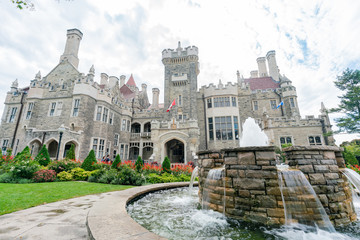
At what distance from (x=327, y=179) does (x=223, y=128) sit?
18.7m

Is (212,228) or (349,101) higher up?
(349,101)

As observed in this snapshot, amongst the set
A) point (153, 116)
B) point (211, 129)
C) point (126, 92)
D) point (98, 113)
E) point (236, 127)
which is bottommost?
point (211, 129)

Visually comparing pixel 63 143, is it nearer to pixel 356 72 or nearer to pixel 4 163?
pixel 4 163

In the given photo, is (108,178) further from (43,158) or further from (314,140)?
(314,140)

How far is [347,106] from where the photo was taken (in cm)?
2017

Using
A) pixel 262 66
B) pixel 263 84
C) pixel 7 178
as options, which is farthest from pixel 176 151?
pixel 262 66

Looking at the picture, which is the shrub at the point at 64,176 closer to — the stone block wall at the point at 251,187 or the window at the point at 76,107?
the stone block wall at the point at 251,187

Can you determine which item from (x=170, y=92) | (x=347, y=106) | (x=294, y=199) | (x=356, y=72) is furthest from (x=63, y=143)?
(x=356, y=72)

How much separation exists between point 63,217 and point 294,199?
5.17 meters

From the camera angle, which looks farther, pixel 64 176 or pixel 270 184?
pixel 64 176

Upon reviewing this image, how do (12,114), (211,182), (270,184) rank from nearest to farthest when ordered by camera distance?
(270,184) < (211,182) < (12,114)

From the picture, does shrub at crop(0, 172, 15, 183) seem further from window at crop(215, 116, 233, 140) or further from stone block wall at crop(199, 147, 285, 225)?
window at crop(215, 116, 233, 140)

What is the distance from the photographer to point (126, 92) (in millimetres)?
33219

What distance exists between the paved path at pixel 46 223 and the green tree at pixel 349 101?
26.0 m
